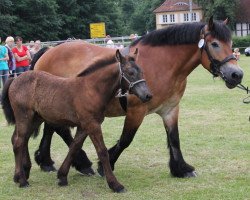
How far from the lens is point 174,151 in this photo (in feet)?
21.3

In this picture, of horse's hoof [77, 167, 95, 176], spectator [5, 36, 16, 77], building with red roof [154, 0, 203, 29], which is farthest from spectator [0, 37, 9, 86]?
building with red roof [154, 0, 203, 29]

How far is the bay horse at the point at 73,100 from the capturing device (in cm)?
541

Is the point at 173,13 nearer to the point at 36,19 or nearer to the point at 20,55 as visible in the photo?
the point at 36,19

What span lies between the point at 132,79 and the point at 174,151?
5.21ft

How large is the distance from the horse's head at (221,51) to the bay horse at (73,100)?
989mm

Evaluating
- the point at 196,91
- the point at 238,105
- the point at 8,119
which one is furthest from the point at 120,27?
the point at 8,119

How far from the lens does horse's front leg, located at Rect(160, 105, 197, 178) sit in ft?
20.8

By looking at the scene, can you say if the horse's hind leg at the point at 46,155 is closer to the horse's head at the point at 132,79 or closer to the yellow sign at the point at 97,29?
the horse's head at the point at 132,79

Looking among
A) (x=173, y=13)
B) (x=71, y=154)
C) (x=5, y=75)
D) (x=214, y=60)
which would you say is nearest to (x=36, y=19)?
(x=5, y=75)

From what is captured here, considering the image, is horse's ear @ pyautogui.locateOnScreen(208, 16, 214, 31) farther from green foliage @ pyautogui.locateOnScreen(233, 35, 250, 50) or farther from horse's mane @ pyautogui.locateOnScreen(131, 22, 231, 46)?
green foliage @ pyautogui.locateOnScreen(233, 35, 250, 50)

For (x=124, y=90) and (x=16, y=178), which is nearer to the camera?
(x=124, y=90)

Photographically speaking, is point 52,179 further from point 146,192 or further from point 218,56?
point 218,56

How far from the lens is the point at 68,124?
5.89 m

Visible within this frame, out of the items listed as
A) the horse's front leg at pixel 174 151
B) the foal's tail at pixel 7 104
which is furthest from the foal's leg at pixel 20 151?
the horse's front leg at pixel 174 151
